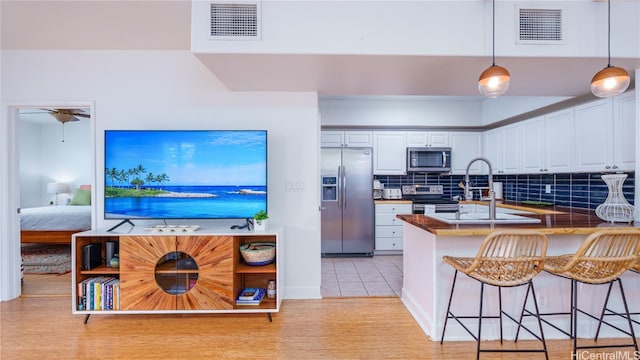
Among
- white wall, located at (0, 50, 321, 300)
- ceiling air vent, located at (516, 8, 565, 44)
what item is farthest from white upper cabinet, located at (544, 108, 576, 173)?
white wall, located at (0, 50, 321, 300)

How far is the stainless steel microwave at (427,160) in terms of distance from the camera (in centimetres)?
489

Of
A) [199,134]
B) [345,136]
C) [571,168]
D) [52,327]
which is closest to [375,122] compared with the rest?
[345,136]

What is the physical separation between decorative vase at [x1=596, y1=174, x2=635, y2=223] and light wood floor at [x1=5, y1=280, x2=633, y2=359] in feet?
3.19

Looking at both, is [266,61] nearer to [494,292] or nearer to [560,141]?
[494,292]

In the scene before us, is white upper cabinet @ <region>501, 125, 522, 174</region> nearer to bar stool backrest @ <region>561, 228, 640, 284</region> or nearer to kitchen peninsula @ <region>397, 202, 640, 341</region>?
kitchen peninsula @ <region>397, 202, 640, 341</region>

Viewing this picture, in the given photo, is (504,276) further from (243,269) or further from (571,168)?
(571,168)

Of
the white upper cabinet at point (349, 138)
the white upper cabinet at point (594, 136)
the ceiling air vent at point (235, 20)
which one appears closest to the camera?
the ceiling air vent at point (235, 20)

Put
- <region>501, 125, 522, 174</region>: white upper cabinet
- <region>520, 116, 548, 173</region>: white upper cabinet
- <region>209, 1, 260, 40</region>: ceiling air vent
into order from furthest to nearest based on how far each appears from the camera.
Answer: <region>501, 125, 522, 174</region>: white upper cabinet, <region>520, 116, 548, 173</region>: white upper cabinet, <region>209, 1, 260, 40</region>: ceiling air vent

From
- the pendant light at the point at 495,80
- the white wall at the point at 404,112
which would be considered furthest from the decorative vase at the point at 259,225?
the white wall at the point at 404,112

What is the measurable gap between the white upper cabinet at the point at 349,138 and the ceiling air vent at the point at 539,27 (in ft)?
9.42

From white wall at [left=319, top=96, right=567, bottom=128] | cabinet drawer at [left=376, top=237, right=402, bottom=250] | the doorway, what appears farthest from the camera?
the doorway

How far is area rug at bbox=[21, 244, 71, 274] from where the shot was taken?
3789 mm

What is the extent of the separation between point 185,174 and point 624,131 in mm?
3902

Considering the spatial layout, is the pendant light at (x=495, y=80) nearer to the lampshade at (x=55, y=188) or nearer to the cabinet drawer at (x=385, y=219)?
the cabinet drawer at (x=385, y=219)
